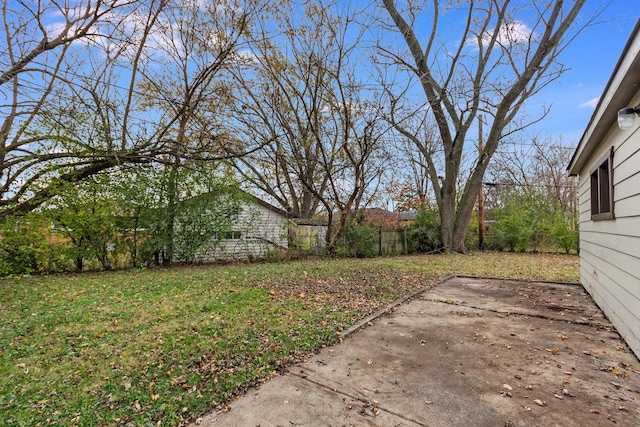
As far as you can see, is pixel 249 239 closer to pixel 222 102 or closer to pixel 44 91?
pixel 222 102

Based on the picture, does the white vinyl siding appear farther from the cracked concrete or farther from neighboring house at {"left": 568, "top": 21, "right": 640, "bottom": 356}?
neighboring house at {"left": 568, "top": 21, "right": 640, "bottom": 356}

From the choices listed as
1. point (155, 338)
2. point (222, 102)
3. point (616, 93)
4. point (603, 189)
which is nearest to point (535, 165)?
point (603, 189)

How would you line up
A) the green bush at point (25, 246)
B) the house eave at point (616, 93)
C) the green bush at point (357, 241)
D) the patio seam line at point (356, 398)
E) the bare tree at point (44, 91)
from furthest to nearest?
the green bush at point (357, 241), the green bush at point (25, 246), the bare tree at point (44, 91), the house eave at point (616, 93), the patio seam line at point (356, 398)

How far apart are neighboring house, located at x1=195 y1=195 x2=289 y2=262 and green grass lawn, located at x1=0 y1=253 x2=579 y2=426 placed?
129 inches

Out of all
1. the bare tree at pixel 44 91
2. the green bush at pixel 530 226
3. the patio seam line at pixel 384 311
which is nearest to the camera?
the patio seam line at pixel 384 311

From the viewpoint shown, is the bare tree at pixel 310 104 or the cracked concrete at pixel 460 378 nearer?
the cracked concrete at pixel 460 378

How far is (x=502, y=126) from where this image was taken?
37.9 ft

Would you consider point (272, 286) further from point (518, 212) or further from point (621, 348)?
point (518, 212)

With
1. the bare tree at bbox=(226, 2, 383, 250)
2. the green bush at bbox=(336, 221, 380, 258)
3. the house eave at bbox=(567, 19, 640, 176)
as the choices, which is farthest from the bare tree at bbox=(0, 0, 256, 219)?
the house eave at bbox=(567, 19, 640, 176)

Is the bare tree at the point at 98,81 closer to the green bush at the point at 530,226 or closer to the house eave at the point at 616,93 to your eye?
the house eave at the point at 616,93

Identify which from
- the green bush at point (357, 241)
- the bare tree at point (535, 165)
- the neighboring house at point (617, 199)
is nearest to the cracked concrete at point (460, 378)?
the neighboring house at point (617, 199)

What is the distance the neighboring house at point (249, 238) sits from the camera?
9453 millimetres

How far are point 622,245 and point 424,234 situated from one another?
990 cm

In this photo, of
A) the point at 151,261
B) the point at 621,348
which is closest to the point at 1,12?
the point at 151,261
